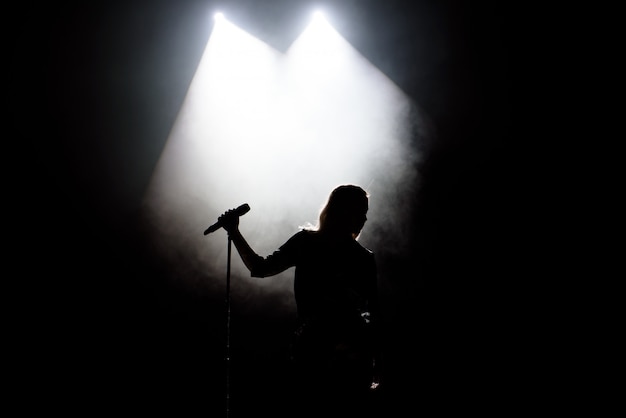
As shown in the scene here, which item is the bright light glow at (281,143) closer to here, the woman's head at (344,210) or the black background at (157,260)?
the black background at (157,260)

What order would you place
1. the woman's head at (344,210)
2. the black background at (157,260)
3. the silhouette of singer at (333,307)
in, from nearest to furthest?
the silhouette of singer at (333,307) → the woman's head at (344,210) → the black background at (157,260)

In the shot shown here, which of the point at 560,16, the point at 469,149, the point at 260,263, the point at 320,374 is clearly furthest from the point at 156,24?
the point at 560,16

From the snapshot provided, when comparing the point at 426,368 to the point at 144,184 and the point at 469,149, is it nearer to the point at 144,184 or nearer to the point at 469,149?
the point at 469,149

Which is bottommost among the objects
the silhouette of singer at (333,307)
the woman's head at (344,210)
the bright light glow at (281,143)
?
the silhouette of singer at (333,307)

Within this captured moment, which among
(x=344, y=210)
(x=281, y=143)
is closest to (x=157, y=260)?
(x=281, y=143)

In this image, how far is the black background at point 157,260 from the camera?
7.72ft

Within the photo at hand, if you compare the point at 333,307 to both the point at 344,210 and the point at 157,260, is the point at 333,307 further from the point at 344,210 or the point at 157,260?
the point at 157,260

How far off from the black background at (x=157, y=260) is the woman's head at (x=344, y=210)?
1.43 meters

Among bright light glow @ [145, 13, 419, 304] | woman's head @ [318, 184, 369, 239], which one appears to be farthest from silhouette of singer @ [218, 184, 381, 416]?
bright light glow @ [145, 13, 419, 304]

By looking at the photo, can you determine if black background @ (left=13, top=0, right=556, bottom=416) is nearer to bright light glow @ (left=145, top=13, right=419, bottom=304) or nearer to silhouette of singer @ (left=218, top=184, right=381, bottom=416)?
bright light glow @ (left=145, top=13, right=419, bottom=304)

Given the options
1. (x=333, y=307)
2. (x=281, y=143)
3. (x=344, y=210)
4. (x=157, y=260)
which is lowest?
(x=333, y=307)

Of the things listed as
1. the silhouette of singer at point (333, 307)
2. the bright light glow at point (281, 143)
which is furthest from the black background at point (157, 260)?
the silhouette of singer at point (333, 307)

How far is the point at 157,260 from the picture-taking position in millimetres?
2596

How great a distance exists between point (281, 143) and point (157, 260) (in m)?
1.29
